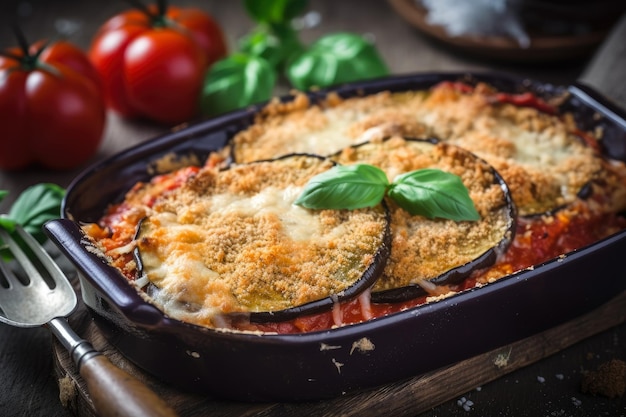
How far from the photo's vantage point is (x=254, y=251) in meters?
2.36

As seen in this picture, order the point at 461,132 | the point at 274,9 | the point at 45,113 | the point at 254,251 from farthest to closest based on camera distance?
1. the point at 274,9
2. the point at 45,113
3. the point at 461,132
4. the point at 254,251

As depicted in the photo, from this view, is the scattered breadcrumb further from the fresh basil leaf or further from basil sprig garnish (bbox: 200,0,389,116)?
basil sprig garnish (bbox: 200,0,389,116)

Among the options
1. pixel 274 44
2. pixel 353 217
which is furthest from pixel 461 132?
pixel 274 44

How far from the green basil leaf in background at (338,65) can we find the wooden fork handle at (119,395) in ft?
7.24

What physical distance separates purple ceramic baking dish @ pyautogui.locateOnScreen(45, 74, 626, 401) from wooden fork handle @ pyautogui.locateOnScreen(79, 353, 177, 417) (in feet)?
0.49

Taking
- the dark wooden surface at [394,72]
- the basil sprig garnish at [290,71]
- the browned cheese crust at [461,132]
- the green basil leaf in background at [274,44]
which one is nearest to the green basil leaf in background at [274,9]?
the green basil leaf in background at [274,44]

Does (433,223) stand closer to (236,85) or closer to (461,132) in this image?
(461,132)

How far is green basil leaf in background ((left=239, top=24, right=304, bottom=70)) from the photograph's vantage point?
428 cm

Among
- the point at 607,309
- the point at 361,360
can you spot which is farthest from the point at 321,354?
the point at 607,309

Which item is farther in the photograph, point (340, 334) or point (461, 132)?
point (461, 132)

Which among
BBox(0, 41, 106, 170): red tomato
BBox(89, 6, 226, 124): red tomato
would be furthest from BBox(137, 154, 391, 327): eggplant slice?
BBox(89, 6, 226, 124): red tomato

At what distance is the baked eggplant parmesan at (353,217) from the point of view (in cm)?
228

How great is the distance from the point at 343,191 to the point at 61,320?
98cm

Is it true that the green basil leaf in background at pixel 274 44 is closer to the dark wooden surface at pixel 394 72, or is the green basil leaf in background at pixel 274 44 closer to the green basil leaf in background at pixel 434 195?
the dark wooden surface at pixel 394 72
